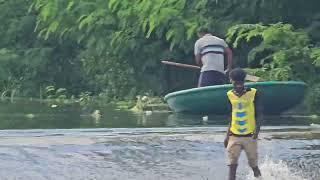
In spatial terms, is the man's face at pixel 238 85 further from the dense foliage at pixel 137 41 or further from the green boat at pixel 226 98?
the dense foliage at pixel 137 41

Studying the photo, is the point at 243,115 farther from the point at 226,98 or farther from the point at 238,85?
the point at 226,98

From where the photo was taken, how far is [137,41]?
24.0 metres

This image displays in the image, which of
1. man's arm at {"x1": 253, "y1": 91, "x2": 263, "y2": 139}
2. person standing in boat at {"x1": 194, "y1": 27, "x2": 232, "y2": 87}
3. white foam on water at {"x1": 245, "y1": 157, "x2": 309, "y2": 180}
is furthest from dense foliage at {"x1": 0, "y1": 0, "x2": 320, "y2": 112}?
man's arm at {"x1": 253, "y1": 91, "x2": 263, "y2": 139}

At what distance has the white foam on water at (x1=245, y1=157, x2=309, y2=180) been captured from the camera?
8.88 metres

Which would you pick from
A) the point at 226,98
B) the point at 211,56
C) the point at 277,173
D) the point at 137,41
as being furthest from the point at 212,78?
the point at 137,41

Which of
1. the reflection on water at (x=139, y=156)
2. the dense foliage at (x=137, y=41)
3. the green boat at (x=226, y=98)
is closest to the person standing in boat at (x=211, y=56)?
the green boat at (x=226, y=98)

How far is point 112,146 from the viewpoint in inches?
429

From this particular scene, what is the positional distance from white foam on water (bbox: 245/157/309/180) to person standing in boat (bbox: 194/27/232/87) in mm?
6448

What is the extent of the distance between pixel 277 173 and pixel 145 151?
2.11m

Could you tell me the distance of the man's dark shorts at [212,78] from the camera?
1597cm

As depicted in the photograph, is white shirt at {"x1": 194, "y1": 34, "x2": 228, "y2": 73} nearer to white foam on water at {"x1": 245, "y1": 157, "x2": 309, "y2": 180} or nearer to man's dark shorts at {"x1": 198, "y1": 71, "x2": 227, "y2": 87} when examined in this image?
man's dark shorts at {"x1": 198, "y1": 71, "x2": 227, "y2": 87}

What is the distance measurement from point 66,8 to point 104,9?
1.95m

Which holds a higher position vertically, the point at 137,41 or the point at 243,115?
the point at 137,41

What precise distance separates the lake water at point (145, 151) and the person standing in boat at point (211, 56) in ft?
5.43
